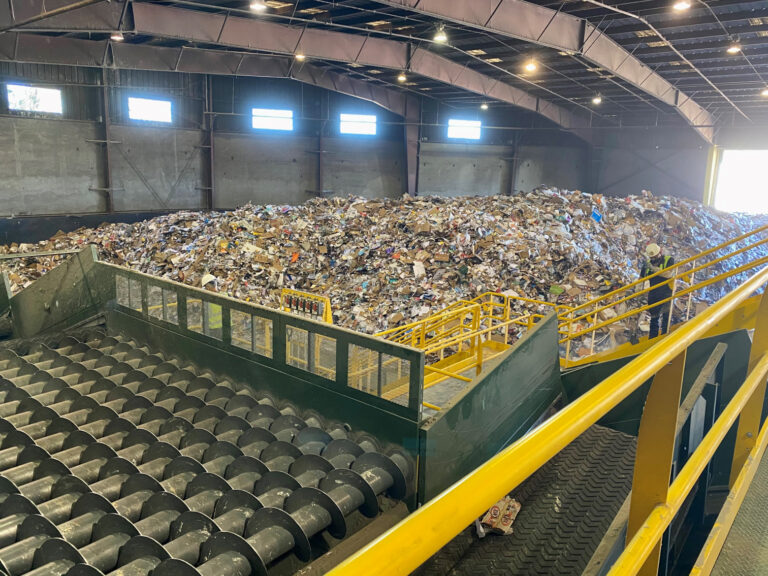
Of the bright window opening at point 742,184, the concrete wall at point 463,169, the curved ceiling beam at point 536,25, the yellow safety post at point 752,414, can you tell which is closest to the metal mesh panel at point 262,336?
the yellow safety post at point 752,414

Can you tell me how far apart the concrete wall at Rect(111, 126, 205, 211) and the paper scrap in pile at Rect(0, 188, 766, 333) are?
112cm

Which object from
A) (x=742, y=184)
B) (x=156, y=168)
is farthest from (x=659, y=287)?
(x=742, y=184)

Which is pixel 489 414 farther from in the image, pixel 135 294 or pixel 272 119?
pixel 272 119

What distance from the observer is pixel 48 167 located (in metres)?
17.0

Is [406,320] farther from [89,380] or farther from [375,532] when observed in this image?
[375,532]

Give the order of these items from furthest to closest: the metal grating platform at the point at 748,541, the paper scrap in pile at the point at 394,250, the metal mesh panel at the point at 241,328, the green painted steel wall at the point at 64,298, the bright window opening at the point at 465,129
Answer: the bright window opening at the point at 465,129 < the paper scrap in pile at the point at 394,250 < the green painted steel wall at the point at 64,298 < the metal mesh panel at the point at 241,328 < the metal grating platform at the point at 748,541

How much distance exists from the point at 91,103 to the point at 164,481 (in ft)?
55.9

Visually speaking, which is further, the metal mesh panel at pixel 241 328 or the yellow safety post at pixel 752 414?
the metal mesh panel at pixel 241 328

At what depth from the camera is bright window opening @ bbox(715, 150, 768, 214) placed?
83.9 feet

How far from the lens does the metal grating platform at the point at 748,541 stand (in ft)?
7.38

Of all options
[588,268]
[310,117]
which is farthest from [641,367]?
[310,117]

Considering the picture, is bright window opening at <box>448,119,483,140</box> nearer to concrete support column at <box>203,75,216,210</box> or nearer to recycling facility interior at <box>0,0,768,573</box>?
recycling facility interior at <box>0,0,768,573</box>

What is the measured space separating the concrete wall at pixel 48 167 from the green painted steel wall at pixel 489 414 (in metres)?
16.6

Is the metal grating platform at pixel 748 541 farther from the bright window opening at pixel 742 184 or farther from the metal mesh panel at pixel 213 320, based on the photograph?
the bright window opening at pixel 742 184
